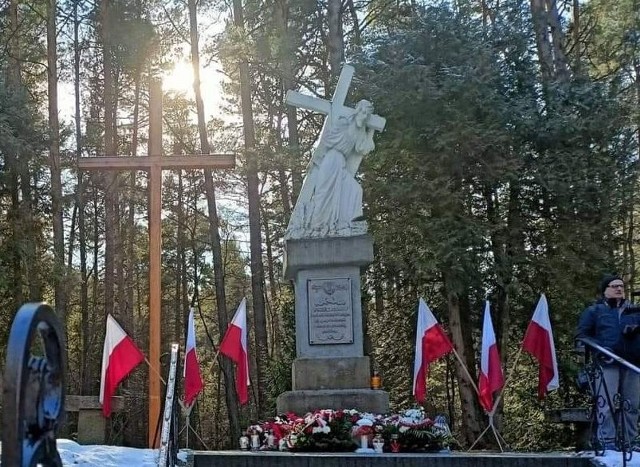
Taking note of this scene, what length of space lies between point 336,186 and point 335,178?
104mm

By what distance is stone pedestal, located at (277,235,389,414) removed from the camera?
8.42 meters

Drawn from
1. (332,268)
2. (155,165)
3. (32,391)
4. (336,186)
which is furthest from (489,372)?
(32,391)

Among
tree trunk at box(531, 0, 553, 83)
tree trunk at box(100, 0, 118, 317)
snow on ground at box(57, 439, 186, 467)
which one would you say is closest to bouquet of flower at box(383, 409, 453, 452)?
snow on ground at box(57, 439, 186, 467)

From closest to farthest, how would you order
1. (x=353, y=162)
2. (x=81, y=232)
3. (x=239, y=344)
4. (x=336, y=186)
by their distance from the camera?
1. (x=239, y=344)
2. (x=336, y=186)
3. (x=353, y=162)
4. (x=81, y=232)

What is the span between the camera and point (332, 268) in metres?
8.79

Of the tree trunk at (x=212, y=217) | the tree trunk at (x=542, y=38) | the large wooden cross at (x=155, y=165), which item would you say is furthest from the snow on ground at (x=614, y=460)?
the tree trunk at (x=212, y=217)

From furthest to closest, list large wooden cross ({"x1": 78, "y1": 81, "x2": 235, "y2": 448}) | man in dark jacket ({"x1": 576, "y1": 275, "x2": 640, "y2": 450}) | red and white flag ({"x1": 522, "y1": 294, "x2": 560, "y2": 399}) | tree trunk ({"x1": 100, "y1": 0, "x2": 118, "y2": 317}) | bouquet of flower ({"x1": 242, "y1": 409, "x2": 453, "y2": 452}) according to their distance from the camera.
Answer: tree trunk ({"x1": 100, "y1": 0, "x2": 118, "y2": 317})
large wooden cross ({"x1": 78, "y1": 81, "x2": 235, "y2": 448})
red and white flag ({"x1": 522, "y1": 294, "x2": 560, "y2": 399})
bouquet of flower ({"x1": 242, "y1": 409, "x2": 453, "y2": 452})
man in dark jacket ({"x1": 576, "y1": 275, "x2": 640, "y2": 450})

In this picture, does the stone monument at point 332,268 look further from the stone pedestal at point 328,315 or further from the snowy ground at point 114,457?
the snowy ground at point 114,457

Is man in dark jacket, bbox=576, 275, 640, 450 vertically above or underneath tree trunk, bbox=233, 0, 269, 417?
underneath

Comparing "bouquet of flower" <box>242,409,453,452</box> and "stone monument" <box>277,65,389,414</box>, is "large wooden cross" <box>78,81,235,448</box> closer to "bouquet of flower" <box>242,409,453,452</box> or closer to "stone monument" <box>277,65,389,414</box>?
"stone monument" <box>277,65,389,414</box>

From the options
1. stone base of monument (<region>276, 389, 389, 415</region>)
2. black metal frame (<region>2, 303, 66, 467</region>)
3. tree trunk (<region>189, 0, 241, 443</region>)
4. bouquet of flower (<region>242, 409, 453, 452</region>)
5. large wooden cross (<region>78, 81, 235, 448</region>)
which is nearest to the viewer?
black metal frame (<region>2, 303, 66, 467</region>)

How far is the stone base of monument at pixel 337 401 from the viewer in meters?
8.16

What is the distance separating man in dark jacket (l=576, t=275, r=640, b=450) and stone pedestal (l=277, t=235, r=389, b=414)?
3048 mm

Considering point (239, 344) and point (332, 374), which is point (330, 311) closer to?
point (332, 374)
